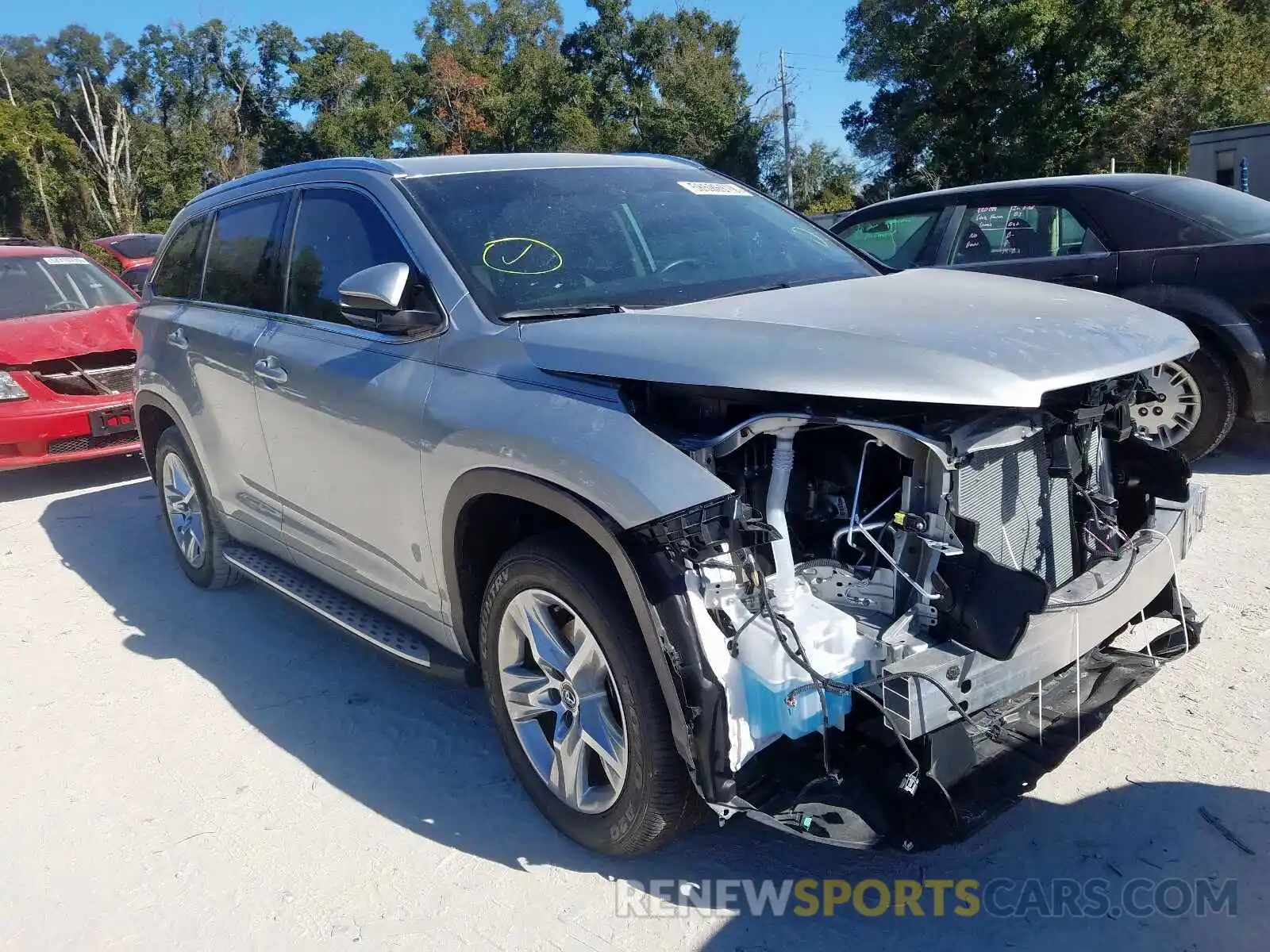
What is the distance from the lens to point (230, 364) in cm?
423

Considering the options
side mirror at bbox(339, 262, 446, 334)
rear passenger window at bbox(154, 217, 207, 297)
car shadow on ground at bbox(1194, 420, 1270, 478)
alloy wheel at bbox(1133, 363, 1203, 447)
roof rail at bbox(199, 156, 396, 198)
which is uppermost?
roof rail at bbox(199, 156, 396, 198)

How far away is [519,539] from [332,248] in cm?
145

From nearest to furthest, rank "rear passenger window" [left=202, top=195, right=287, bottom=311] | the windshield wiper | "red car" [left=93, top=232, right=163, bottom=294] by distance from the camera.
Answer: the windshield wiper → "rear passenger window" [left=202, top=195, right=287, bottom=311] → "red car" [left=93, top=232, right=163, bottom=294]

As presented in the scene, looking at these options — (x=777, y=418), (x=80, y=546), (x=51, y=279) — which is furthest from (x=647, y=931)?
(x=51, y=279)

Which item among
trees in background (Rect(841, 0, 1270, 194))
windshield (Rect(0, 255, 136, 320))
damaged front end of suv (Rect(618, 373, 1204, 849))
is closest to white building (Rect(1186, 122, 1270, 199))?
trees in background (Rect(841, 0, 1270, 194))

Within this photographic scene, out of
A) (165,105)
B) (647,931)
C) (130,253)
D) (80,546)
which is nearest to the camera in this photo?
(647,931)

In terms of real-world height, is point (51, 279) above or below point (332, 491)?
above

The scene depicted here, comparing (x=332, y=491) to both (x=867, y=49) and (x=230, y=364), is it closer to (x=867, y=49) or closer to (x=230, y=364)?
(x=230, y=364)

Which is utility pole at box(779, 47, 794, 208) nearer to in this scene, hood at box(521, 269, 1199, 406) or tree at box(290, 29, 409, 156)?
tree at box(290, 29, 409, 156)

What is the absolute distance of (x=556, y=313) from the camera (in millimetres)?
2957

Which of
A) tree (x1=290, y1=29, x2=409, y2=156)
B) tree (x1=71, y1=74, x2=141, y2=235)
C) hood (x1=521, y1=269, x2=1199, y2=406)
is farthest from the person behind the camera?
tree (x1=290, y1=29, x2=409, y2=156)

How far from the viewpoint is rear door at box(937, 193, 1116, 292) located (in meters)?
6.06

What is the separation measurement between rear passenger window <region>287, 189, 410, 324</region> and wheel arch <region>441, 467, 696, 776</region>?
868mm

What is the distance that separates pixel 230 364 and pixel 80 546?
9.22ft
